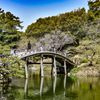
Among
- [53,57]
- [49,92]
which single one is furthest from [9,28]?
[49,92]

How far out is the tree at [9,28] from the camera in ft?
124

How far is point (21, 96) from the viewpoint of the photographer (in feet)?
43.6

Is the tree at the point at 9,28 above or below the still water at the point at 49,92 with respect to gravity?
above

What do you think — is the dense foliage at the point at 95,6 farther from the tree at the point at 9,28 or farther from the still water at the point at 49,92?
the still water at the point at 49,92

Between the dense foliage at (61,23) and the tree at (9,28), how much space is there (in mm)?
6525

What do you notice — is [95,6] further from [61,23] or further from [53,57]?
[53,57]

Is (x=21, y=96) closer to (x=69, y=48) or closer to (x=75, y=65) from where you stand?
(x=75, y=65)

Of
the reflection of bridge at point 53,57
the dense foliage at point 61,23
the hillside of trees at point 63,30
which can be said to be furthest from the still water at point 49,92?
the dense foliage at point 61,23

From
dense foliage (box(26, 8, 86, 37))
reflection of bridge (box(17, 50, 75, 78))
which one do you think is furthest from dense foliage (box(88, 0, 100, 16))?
reflection of bridge (box(17, 50, 75, 78))

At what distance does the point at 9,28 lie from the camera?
40594 mm

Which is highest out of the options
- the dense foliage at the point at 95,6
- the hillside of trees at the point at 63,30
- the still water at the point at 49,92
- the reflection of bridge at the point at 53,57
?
the dense foliage at the point at 95,6

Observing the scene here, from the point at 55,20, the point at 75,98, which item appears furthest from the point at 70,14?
the point at 75,98

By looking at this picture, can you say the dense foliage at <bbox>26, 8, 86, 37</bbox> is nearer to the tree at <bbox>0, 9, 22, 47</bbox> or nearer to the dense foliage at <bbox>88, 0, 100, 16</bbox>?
the dense foliage at <bbox>88, 0, 100, 16</bbox>

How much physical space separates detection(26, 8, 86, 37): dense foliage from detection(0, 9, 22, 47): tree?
653 cm
